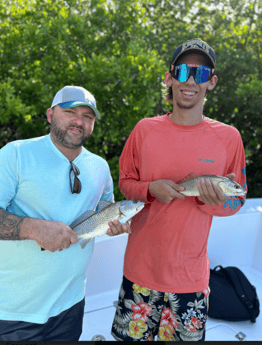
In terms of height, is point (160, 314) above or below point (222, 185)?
below

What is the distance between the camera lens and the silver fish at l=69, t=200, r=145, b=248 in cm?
194

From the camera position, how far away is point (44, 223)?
1815mm

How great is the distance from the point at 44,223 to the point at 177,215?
91cm

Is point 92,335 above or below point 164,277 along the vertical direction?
below

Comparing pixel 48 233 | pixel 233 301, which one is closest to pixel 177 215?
pixel 48 233

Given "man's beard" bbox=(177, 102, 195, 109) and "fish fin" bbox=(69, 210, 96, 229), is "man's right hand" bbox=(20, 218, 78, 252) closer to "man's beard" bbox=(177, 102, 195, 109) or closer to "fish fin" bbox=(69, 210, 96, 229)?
"fish fin" bbox=(69, 210, 96, 229)

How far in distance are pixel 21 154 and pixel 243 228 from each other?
3994mm

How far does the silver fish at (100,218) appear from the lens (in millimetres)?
1937

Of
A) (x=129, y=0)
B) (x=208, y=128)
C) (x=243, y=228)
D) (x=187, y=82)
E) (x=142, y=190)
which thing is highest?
(x=129, y=0)

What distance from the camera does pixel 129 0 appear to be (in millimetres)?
6105

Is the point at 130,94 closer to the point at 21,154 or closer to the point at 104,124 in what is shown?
the point at 104,124

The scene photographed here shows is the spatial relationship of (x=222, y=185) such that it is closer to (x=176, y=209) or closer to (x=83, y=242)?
(x=176, y=209)

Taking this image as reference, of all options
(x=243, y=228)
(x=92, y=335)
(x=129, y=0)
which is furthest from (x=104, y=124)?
(x=92, y=335)

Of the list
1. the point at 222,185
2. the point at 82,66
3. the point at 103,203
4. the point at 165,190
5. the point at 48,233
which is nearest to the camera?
the point at 48,233
